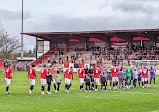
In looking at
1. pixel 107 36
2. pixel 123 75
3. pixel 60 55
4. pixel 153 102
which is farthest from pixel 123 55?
pixel 153 102

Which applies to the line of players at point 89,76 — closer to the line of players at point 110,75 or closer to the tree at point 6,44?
the line of players at point 110,75

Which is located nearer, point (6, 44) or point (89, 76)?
point (89, 76)

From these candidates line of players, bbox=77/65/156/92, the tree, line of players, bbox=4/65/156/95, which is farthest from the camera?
the tree

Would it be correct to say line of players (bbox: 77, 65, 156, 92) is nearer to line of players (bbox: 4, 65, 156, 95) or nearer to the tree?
line of players (bbox: 4, 65, 156, 95)

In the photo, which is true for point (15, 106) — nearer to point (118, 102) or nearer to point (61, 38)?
point (118, 102)

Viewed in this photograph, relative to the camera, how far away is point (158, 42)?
55281 millimetres

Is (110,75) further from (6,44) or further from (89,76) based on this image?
(6,44)

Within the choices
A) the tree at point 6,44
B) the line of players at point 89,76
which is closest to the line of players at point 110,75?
the line of players at point 89,76

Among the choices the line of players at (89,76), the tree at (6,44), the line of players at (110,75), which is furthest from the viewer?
the tree at (6,44)

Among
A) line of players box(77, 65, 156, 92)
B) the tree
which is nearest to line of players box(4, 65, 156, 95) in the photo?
line of players box(77, 65, 156, 92)

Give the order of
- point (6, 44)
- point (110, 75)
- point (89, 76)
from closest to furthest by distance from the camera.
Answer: point (89, 76) < point (110, 75) < point (6, 44)

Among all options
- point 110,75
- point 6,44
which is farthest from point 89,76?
point 6,44

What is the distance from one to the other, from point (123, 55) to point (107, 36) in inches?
285

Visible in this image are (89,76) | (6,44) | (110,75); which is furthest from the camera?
(6,44)
